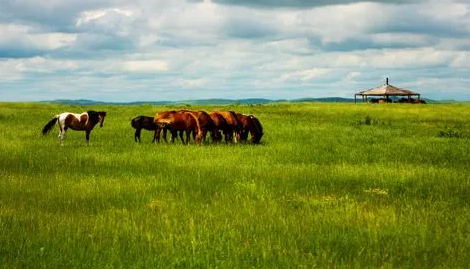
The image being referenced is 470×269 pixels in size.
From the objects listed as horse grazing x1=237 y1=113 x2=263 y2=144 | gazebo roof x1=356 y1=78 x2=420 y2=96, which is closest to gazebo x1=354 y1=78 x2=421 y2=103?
gazebo roof x1=356 y1=78 x2=420 y2=96

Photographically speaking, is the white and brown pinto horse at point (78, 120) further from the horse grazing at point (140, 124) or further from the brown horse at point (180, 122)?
the brown horse at point (180, 122)

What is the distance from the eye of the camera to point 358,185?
14117 mm

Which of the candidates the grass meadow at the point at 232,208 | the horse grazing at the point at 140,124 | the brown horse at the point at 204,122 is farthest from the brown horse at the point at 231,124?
the grass meadow at the point at 232,208

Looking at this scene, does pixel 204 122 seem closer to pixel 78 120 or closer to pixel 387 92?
pixel 78 120

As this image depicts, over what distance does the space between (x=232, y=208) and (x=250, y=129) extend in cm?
1594

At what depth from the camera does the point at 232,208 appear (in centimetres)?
1086

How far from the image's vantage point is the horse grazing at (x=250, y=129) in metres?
26.5

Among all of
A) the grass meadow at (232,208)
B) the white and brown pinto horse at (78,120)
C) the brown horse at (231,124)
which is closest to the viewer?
the grass meadow at (232,208)

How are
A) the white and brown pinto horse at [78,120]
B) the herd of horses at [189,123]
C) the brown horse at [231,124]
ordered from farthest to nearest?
the brown horse at [231,124] → the herd of horses at [189,123] → the white and brown pinto horse at [78,120]

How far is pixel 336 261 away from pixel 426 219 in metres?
3.36

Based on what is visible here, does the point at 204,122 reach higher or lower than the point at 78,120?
lower

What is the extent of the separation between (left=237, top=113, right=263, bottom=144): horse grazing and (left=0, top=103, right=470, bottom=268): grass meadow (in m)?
4.22

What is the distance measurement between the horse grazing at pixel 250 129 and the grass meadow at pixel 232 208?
4.22 meters

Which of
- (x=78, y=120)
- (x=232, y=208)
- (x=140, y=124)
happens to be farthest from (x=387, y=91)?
(x=232, y=208)
